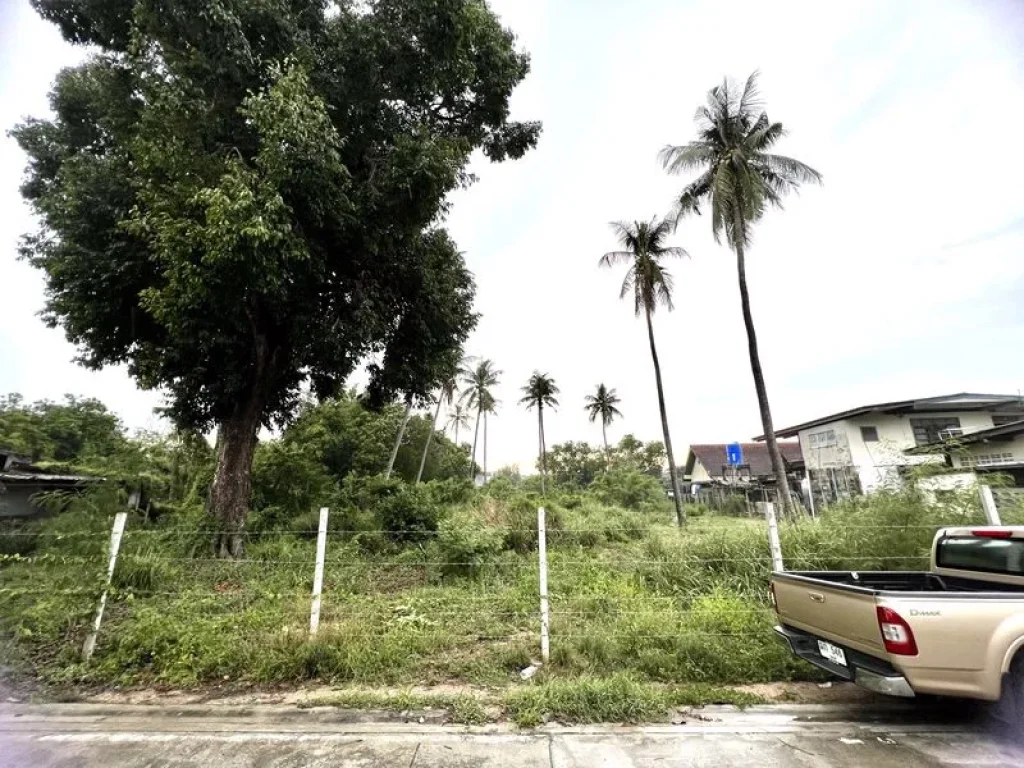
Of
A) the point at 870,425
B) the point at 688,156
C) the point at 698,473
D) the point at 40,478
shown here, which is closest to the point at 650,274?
the point at 688,156

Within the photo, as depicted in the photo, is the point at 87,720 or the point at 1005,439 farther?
the point at 1005,439

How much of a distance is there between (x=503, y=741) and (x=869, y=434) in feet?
74.2

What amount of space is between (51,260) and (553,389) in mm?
30435

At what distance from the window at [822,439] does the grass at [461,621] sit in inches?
662

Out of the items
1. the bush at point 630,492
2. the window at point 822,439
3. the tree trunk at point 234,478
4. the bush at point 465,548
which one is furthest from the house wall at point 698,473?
the tree trunk at point 234,478

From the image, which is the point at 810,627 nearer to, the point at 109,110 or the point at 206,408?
the point at 206,408

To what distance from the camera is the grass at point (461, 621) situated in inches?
155

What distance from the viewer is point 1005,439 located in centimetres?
1352

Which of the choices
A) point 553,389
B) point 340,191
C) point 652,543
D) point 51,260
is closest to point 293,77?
point 340,191

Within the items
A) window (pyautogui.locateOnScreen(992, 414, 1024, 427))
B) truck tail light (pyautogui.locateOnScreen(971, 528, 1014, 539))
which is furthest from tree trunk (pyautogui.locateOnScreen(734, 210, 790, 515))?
window (pyautogui.locateOnScreen(992, 414, 1024, 427))

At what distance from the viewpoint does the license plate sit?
310 centimetres

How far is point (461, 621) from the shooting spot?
5.39 metres

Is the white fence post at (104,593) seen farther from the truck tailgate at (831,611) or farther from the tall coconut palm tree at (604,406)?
the tall coconut palm tree at (604,406)

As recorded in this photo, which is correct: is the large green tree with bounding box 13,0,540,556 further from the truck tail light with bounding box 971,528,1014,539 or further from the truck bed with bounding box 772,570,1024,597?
the truck tail light with bounding box 971,528,1014,539
